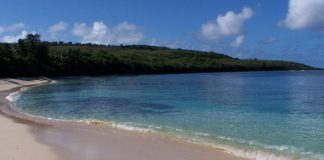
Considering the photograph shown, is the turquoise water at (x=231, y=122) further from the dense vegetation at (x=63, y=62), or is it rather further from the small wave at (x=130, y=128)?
the dense vegetation at (x=63, y=62)

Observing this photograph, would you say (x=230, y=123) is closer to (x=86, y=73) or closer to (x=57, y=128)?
(x=57, y=128)

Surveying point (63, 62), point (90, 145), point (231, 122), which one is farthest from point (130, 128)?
point (63, 62)

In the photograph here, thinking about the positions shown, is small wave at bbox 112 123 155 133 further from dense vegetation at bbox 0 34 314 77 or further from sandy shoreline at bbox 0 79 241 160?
dense vegetation at bbox 0 34 314 77

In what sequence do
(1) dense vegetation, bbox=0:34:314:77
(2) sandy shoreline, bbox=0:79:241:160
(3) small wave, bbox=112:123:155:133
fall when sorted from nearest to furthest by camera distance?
(2) sandy shoreline, bbox=0:79:241:160
(3) small wave, bbox=112:123:155:133
(1) dense vegetation, bbox=0:34:314:77

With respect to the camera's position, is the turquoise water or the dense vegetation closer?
the turquoise water

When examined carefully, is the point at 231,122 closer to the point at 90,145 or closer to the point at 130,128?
the point at 130,128

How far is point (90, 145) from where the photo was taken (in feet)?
58.0

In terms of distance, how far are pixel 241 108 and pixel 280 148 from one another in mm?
15181

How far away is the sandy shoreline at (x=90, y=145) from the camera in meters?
15.4

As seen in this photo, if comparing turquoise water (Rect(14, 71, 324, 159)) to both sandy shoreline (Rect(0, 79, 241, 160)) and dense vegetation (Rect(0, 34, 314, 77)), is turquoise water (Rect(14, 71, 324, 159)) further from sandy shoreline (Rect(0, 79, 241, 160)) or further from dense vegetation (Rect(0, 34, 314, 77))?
dense vegetation (Rect(0, 34, 314, 77))

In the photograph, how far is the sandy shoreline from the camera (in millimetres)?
15414

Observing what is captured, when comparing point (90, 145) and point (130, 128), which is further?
point (130, 128)

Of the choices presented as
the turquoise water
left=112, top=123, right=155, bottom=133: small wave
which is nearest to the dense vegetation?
the turquoise water

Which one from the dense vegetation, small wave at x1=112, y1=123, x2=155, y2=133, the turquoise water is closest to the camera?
the turquoise water
